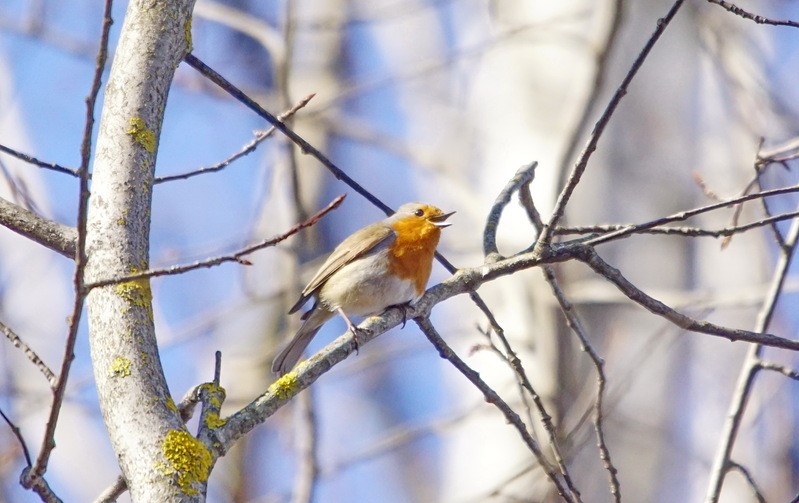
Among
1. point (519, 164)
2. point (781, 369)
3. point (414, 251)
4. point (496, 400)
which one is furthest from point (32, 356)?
point (519, 164)

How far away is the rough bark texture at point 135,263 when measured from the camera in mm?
1756

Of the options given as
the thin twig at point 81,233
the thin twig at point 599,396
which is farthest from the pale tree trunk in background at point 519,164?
the thin twig at point 81,233

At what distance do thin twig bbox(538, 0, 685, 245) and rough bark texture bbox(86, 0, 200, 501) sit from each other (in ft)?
3.41

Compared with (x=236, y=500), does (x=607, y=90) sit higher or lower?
higher

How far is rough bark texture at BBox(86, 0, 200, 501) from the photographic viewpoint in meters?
1.76

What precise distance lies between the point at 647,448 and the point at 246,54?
25.2 feet

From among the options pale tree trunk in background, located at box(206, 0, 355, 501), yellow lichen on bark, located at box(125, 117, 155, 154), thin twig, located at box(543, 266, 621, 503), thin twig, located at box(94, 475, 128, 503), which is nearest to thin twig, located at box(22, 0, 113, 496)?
thin twig, located at box(94, 475, 128, 503)

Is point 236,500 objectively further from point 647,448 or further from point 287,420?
point 647,448

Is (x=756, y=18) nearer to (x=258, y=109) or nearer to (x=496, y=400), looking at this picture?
(x=496, y=400)

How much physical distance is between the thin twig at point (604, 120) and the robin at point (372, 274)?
1.98 meters

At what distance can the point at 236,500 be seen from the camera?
700cm

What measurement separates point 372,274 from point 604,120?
232 cm

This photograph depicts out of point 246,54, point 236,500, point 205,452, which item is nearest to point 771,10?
point 246,54

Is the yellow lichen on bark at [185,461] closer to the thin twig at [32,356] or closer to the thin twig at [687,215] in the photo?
the thin twig at [32,356]
